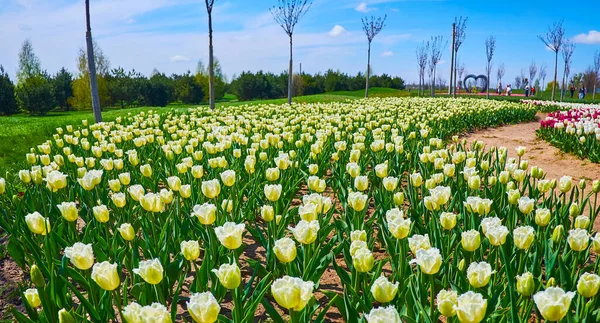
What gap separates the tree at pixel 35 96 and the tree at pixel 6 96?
1118 millimetres

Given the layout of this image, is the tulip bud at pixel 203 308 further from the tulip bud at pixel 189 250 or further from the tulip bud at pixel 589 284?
the tulip bud at pixel 589 284

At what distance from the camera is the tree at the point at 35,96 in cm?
3662

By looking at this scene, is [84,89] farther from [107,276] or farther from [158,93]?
[107,276]

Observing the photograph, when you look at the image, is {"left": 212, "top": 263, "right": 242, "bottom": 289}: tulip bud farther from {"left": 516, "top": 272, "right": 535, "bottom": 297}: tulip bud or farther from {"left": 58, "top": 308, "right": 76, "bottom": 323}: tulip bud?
{"left": 516, "top": 272, "right": 535, "bottom": 297}: tulip bud

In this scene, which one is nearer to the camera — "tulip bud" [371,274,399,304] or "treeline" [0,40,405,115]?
"tulip bud" [371,274,399,304]

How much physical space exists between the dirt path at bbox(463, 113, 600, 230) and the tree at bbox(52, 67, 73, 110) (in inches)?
1562

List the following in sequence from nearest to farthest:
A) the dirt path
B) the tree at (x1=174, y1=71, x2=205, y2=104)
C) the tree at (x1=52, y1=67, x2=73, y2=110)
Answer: the dirt path
the tree at (x1=52, y1=67, x2=73, y2=110)
the tree at (x1=174, y1=71, x2=205, y2=104)

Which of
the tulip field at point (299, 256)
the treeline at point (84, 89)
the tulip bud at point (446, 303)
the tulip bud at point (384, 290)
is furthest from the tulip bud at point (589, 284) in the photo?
the treeline at point (84, 89)

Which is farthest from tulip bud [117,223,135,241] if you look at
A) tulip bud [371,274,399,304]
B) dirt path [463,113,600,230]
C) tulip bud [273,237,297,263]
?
dirt path [463,113,600,230]

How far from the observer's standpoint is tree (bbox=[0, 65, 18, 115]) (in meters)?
37.5

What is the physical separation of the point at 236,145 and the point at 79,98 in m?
39.1

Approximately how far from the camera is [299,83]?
5697 cm

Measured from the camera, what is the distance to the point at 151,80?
4506 centimetres

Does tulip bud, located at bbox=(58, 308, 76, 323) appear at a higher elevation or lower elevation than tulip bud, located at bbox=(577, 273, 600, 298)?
lower
